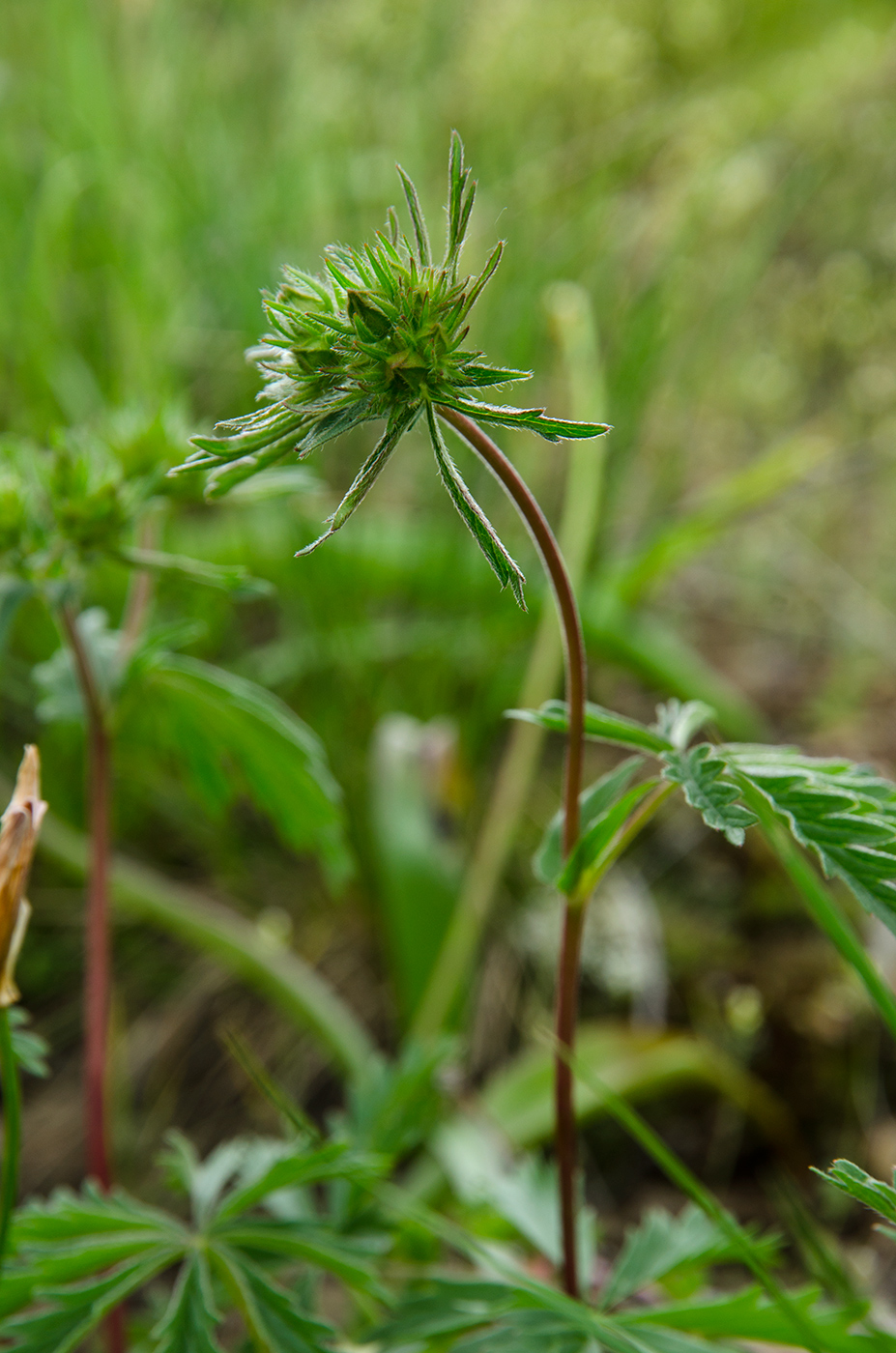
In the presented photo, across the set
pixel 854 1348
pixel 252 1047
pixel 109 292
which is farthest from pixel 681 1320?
pixel 109 292

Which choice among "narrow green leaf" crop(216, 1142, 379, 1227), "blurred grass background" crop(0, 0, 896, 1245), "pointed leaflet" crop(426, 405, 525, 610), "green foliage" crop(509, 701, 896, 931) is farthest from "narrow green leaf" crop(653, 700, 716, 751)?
"blurred grass background" crop(0, 0, 896, 1245)

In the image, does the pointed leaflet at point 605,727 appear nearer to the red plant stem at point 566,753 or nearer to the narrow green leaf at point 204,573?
the red plant stem at point 566,753

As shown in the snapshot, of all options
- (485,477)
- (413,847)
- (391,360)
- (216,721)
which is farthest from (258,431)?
(485,477)

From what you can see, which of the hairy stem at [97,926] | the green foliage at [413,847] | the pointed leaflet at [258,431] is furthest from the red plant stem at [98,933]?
the green foliage at [413,847]

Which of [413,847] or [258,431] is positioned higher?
[413,847]

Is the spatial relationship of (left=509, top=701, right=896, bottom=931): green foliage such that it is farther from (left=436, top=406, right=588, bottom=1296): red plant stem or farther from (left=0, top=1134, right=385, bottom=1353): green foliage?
(left=0, top=1134, right=385, bottom=1353): green foliage

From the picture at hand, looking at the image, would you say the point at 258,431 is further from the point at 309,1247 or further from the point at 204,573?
the point at 309,1247
